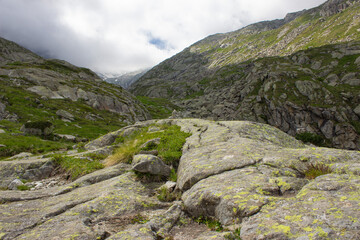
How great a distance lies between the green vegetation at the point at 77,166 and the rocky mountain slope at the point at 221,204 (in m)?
2.42

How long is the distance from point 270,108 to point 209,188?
409 feet

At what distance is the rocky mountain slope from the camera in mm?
4797

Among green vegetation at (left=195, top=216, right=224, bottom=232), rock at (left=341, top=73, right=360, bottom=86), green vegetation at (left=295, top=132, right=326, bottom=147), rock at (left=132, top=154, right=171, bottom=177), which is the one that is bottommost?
green vegetation at (left=295, top=132, right=326, bottom=147)

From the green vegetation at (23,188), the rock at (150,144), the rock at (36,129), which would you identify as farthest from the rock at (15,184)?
the rock at (36,129)

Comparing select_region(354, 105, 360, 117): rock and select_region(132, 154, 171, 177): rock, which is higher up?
select_region(132, 154, 171, 177): rock

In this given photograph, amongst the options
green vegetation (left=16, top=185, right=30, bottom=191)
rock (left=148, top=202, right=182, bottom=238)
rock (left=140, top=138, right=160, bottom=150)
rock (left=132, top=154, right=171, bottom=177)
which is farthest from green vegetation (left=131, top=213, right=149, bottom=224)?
green vegetation (left=16, top=185, right=30, bottom=191)

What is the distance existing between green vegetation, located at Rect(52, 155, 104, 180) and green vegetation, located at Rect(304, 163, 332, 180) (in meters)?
12.9

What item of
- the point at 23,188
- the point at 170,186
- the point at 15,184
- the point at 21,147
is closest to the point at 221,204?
the point at 170,186

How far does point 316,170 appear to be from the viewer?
7.48 metres

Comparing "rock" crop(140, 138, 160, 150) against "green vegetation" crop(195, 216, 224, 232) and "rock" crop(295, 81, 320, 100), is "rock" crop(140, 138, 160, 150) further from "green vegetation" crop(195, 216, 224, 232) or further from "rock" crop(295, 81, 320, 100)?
"rock" crop(295, 81, 320, 100)

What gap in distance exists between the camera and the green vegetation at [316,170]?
23.9 feet

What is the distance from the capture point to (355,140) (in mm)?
88688

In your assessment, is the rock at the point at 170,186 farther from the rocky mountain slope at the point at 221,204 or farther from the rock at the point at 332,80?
the rock at the point at 332,80

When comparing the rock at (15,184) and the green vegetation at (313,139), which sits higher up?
the rock at (15,184)
